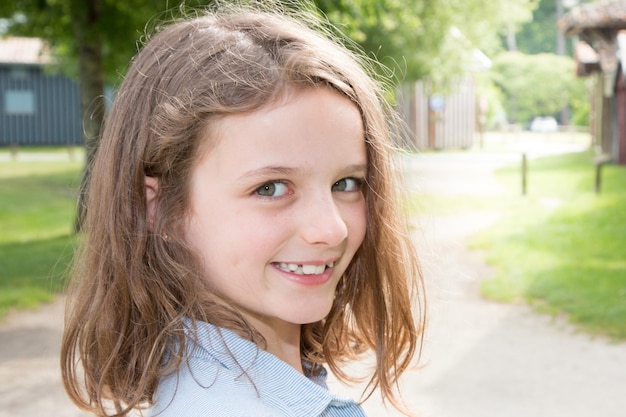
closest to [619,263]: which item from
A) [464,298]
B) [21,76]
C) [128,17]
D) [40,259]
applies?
[464,298]

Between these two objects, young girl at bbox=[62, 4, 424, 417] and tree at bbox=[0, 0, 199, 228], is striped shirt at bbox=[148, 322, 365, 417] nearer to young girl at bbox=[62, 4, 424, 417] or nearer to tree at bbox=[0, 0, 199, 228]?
young girl at bbox=[62, 4, 424, 417]

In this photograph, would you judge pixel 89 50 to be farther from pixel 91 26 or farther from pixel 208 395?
pixel 208 395

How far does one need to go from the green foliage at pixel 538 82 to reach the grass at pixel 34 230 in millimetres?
29189

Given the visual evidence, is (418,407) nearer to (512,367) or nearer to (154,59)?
(512,367)

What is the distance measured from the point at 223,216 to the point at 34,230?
10.8 meters

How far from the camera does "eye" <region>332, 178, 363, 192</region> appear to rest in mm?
1546

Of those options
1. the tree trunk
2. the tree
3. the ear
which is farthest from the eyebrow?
the tree trunk

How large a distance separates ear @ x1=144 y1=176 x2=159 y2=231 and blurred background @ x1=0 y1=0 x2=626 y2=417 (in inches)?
21.6

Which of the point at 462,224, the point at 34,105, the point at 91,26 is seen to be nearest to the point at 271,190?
the point at 91,26

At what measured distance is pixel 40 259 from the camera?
30.5ft

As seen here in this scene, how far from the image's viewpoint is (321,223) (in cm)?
145

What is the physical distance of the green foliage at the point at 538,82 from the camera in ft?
152

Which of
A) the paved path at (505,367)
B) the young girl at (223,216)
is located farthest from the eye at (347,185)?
the paved path at (505,367)

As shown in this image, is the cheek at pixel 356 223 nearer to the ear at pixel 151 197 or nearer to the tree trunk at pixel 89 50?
the ear at pixel 151 197
